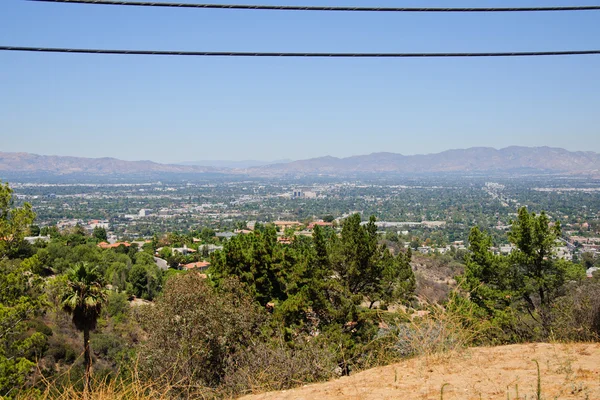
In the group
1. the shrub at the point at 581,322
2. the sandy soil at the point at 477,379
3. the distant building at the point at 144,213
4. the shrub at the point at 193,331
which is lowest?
the distant building at the point at 144,213

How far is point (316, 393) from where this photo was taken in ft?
17.2

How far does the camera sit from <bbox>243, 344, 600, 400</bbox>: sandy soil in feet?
14.9

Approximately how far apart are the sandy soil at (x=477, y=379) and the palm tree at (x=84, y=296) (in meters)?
8.40

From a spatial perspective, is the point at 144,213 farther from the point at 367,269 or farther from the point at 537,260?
the point at 537,260

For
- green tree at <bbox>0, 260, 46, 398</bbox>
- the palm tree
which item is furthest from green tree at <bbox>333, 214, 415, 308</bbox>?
green tree at <bbox>0, 260, 46, 398</bbox>

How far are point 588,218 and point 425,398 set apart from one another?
80.0 meters

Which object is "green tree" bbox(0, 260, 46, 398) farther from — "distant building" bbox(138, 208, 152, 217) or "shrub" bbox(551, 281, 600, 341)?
"distant building" bbox(138, 208, 152, 217)

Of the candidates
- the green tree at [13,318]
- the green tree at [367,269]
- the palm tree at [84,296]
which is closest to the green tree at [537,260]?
the green tree at [367,269]

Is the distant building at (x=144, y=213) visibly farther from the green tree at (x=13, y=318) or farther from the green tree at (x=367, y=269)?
the green tree at (x=13, y=318)

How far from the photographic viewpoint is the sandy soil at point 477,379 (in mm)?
4543

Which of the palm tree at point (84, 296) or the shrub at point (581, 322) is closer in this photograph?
the shrub at point (581, 322)

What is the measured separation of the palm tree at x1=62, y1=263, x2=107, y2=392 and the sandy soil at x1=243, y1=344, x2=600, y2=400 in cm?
840

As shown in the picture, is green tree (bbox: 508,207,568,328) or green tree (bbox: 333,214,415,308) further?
green tree (bbox: 333,214,415,308)

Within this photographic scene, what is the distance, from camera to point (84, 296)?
12.5m
